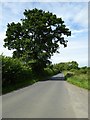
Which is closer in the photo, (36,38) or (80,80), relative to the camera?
(80,80)

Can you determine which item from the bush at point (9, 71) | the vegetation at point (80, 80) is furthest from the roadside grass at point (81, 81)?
the bush at point (9, 71)

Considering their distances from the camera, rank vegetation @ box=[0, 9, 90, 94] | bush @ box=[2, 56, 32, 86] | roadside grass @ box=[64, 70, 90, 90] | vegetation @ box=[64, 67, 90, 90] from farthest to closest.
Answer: vegetation @ box=[0, 9, 90, 94] → vegetation @ box=[64, 67, 90, 90] → roadside grass @ box=[64, 70, 90, 90] → bush @ box=[2, 56, 32, 86]

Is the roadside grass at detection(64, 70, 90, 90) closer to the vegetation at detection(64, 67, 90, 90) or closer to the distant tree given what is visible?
the vegetation at detection(64, 67, 90, 90)

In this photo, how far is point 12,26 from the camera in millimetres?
62969

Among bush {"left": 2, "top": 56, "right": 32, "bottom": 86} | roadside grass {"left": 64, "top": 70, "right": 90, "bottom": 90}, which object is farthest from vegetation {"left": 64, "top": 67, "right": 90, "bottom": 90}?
bush {"left": 2, "top": 56, "right": 32, "bottom": 86}

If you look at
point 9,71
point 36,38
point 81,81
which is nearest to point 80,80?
point 81,81

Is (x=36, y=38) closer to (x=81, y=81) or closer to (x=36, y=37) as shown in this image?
(x=36, y=37)

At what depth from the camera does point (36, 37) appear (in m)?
60.4

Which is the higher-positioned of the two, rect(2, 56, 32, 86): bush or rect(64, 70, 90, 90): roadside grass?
rect(2, 56, 32, 86): bush

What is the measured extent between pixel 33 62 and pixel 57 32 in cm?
916

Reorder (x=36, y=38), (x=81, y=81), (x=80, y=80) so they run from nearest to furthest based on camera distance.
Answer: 1. (x=81, y=81)
2. (x=80, y=80)
3. (x=36, y=38)

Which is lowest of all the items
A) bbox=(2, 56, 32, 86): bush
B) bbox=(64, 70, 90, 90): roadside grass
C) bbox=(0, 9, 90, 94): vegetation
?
bbox=(64, 70, 90, 90): roadside grass

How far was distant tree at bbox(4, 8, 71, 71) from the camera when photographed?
193 feet

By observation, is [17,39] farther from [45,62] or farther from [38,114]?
[38,114]
